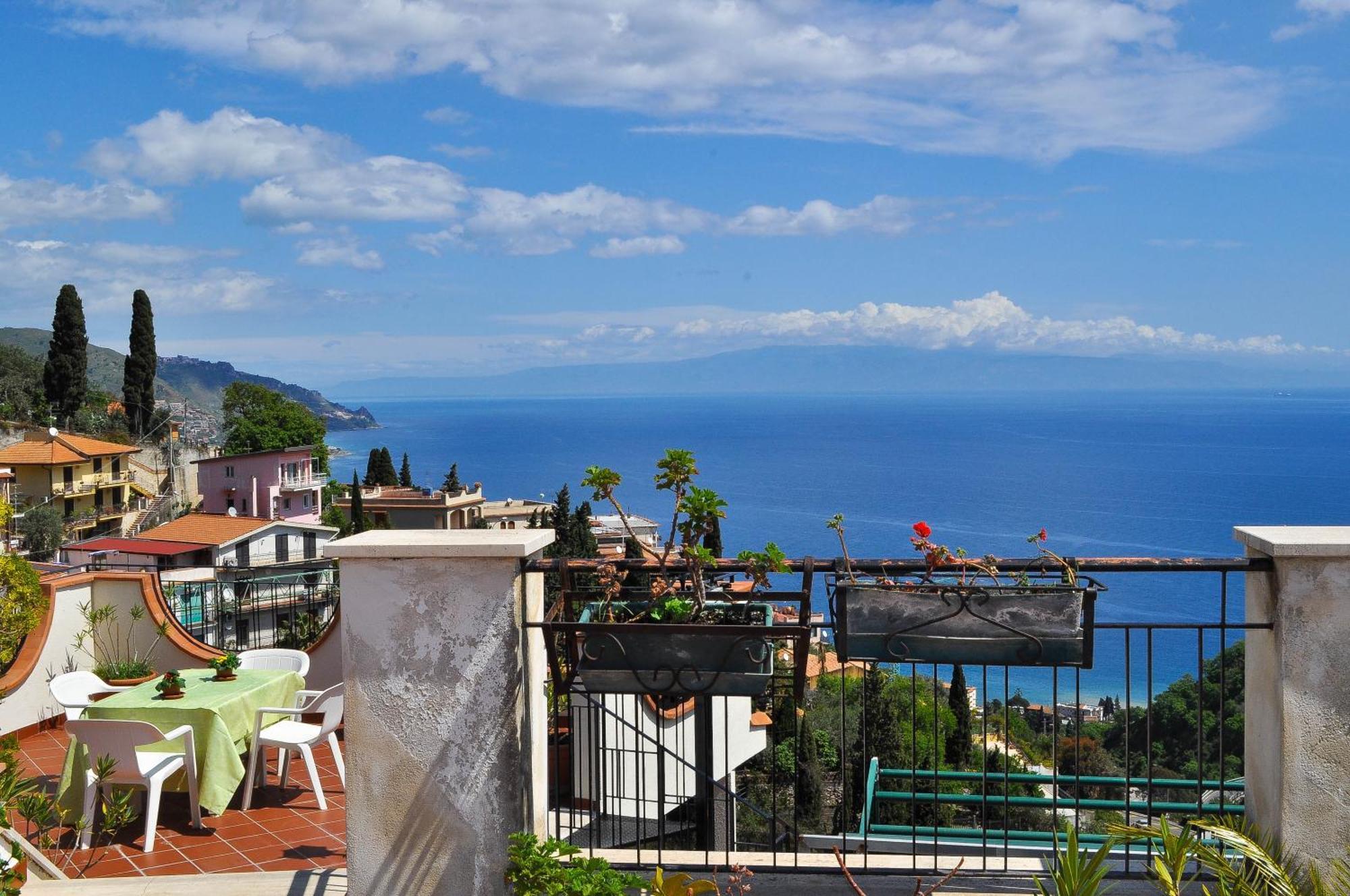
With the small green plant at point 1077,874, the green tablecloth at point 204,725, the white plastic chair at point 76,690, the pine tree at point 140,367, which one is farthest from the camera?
the pine tree at point 140,367

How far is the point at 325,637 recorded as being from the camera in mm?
6809

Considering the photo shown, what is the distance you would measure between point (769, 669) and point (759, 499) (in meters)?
111

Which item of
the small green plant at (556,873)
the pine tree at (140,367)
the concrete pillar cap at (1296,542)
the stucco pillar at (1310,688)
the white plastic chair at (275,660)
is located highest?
the pine tree at (140,367)

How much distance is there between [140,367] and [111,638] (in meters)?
64.2

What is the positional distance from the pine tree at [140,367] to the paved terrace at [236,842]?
211 ft

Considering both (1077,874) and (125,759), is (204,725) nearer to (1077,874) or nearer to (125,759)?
(125,759)

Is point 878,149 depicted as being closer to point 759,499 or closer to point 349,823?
point 759,499

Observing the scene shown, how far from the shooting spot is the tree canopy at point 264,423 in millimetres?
77875

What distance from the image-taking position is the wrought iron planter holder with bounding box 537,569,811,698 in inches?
105

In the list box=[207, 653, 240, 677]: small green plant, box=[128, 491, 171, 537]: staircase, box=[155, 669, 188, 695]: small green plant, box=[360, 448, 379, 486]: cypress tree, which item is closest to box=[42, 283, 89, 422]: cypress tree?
box=[128, 491, 171, 537]: staircase

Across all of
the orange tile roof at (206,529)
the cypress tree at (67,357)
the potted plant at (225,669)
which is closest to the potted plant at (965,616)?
the potted plant at (225,669)

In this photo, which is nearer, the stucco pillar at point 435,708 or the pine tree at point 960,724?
the stucco pillar at point 435,708

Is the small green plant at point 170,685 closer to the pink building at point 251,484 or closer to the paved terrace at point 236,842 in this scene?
the paved terrace at point 236,842

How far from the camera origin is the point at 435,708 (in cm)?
289
